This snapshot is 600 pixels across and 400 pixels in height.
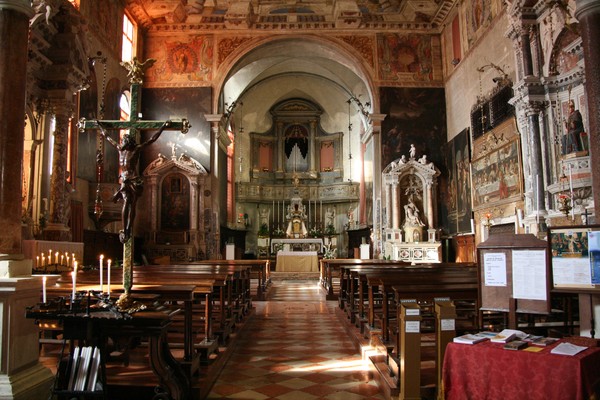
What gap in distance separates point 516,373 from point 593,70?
10.1 ft

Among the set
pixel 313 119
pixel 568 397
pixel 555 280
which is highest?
pixel 313 119

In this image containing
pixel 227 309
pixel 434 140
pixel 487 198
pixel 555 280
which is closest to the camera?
pixel 555 280

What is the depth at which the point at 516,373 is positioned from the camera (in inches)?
106

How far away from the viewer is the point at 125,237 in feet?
11.9

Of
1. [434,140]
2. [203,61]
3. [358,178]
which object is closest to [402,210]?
[434,140]

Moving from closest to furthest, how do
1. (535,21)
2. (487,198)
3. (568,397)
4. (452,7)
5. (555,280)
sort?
(568,397), (555,280), (535,21), (487,198), (452,7)

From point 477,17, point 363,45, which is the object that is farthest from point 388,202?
point 477,17

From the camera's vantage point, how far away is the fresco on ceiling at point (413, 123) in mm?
18109

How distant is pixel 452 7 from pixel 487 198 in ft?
24.7

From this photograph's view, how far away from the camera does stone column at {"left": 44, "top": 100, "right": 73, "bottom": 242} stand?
959cm

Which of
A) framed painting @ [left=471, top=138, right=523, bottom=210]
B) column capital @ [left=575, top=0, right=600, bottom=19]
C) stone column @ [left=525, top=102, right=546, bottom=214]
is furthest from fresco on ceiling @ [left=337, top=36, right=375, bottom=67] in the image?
column capital @ [left=575, top=0, right=600, bottom=19]

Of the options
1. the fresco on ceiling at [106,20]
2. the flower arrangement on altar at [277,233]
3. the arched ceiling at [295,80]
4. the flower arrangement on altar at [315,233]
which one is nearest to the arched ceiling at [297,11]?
the arched ceiling at [295,80]

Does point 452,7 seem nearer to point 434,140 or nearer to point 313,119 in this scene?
point 434,140

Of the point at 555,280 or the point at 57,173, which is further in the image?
the point at 57,173
